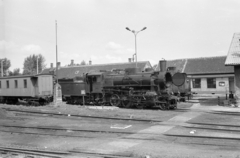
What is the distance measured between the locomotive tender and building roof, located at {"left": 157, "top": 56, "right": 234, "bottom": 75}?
857 inches

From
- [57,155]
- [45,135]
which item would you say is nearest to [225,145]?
[57,155]

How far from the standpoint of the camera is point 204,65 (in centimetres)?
3747

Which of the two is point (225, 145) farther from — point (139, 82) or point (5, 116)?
point (5, 116)

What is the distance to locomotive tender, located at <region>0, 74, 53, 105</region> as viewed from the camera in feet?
71.3

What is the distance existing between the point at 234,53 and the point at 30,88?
17291mm

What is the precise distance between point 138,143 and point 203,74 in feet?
97.0

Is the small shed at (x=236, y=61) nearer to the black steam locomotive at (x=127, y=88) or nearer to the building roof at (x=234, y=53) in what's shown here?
the building roof at (x=234, y=53)

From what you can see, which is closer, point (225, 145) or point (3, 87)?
point (225, 145)

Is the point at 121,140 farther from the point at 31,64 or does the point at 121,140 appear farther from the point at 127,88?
the point at 31,64

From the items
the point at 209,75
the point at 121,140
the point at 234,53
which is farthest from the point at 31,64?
the point at 121,140

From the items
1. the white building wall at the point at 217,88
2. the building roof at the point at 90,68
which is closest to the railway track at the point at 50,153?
the white building wall at the point at 217,88

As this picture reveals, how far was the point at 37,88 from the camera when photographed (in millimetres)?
21781

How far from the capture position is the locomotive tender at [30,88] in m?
21.7

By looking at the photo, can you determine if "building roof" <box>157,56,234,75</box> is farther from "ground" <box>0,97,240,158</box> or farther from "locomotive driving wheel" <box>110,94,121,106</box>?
"ground" <box>0,97,240,158</box>
